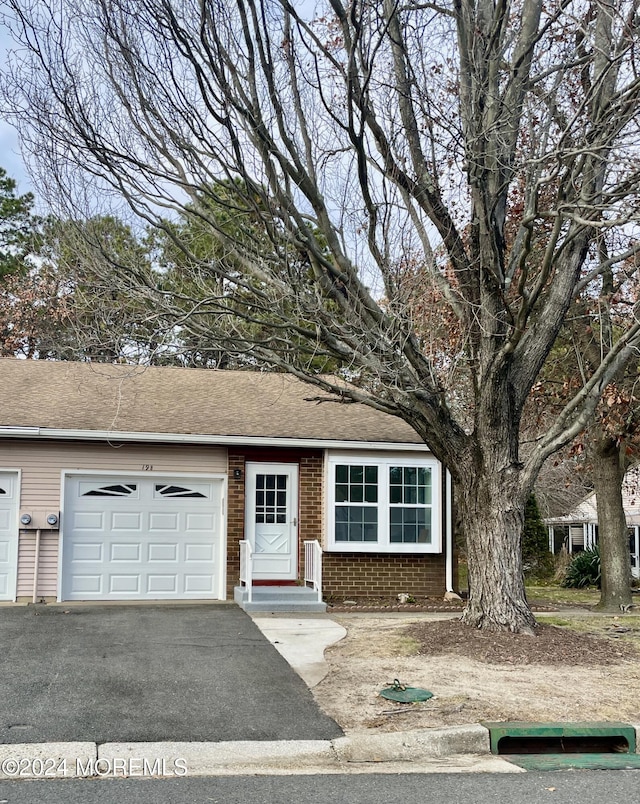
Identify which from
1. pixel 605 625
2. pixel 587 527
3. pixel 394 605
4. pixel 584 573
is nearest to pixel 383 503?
pixel 394 605

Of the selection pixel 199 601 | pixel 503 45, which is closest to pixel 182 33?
pixel 503 45

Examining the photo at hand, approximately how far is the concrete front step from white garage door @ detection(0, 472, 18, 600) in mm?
3653

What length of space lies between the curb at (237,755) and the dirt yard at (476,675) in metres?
0.28

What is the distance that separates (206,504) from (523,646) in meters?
6.78

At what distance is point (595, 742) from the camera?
7266 mm

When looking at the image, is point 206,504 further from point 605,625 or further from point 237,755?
point 237,755

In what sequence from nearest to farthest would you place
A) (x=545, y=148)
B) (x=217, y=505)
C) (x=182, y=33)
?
(x=182, y=33) → (x=545, y=148) → (x=217, y=505)

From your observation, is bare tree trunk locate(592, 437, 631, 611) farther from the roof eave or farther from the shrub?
the shrub

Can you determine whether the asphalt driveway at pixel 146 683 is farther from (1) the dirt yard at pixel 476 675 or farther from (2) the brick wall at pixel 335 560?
(2) the brick wall at pixel 335 560

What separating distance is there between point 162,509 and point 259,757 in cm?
882

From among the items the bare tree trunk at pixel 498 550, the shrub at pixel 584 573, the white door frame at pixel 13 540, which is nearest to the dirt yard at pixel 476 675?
the bare tree trunk at pixel 498 550

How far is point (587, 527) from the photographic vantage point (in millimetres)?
33750

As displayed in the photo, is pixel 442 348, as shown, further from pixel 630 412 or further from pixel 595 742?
pixel 595 742

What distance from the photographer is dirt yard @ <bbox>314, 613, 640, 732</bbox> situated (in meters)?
7.44
